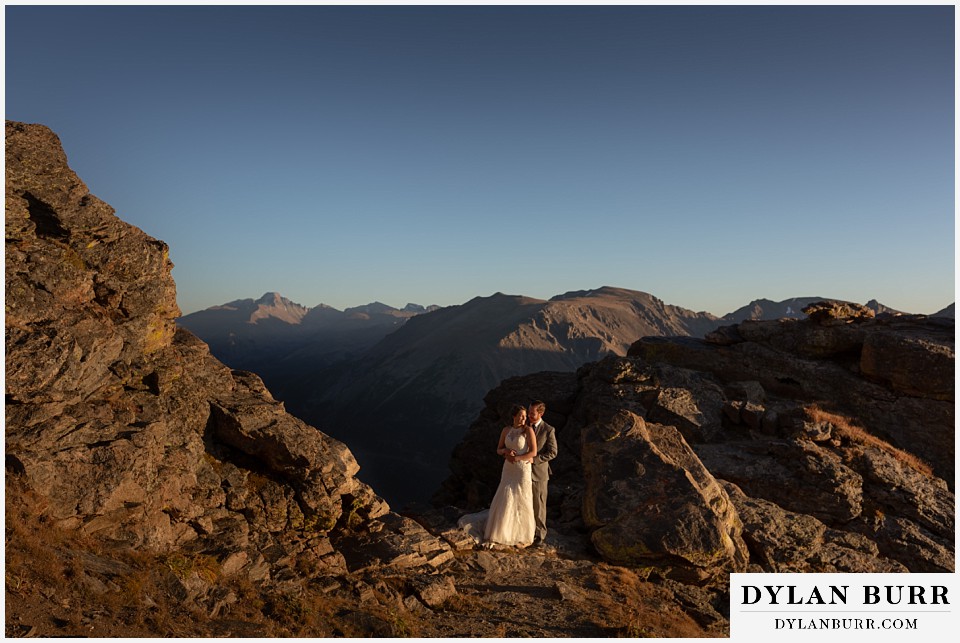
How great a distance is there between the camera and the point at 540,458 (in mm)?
14742

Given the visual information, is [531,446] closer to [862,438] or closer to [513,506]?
[513,506]

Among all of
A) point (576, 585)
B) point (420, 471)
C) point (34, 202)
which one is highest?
point (34, 202)

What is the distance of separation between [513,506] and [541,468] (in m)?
1.35

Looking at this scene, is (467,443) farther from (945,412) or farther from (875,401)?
(945,412)

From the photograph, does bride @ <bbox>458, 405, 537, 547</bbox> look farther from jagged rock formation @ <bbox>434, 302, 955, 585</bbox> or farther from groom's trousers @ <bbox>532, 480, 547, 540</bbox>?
jagged rock formation @ <bbox>434, 302, 955, 585</bbox>

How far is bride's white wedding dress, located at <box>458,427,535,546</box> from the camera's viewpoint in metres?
14.6

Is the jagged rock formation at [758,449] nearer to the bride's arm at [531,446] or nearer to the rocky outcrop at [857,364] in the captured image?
the rocky outcrop at [857,364]

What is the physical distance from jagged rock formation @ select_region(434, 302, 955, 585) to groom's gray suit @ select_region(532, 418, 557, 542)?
132 cm

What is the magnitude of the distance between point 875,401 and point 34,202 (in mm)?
33846

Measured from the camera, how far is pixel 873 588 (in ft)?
42.8

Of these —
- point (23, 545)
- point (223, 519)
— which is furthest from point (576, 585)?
point (23, 545)

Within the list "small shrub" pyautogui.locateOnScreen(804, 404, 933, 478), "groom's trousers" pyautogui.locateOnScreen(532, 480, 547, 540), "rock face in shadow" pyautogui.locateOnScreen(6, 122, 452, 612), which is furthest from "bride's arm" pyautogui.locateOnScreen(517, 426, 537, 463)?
"small shrub" pyautogui.locateOnScreen(804, 404, 933, 478)

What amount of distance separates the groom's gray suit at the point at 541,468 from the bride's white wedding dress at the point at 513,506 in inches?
13.5

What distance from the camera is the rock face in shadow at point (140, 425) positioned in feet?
36.1
